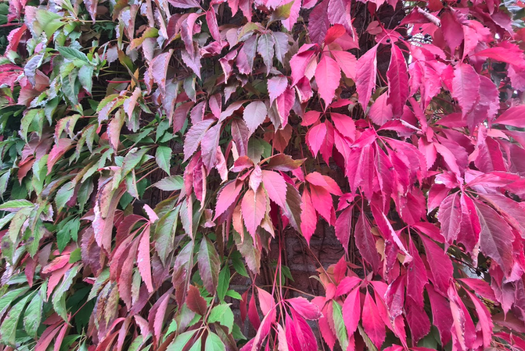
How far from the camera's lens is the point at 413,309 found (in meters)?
0.64

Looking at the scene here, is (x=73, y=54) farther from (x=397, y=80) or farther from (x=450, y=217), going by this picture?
(x=450, y=217)

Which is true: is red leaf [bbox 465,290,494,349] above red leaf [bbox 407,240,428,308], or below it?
below

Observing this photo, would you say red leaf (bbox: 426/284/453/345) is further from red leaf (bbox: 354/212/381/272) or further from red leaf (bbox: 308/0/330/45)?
red leaf (bbox: 308/0/330/45)

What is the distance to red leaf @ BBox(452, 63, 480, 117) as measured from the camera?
1.90ft

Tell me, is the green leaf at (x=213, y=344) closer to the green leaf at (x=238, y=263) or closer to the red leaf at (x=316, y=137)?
the green leaf at (x=238, y=263)

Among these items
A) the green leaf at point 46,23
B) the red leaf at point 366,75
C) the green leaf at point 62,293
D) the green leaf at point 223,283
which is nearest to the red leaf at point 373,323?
the green leaf at point 223,283

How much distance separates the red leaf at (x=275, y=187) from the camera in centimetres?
58

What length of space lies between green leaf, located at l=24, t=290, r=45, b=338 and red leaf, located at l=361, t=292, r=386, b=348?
95cm

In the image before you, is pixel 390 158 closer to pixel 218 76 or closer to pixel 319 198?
pixel 319 198

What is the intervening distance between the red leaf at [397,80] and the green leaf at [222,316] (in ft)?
1.92

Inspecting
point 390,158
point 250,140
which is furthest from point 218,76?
point 390,158

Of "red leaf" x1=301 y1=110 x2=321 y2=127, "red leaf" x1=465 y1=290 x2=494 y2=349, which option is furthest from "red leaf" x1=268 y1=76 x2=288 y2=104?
"red leaf" x1=465 y1=290 x2=494 y2=349

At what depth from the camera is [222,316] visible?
0.66 meters

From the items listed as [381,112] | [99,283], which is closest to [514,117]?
[381,112]
